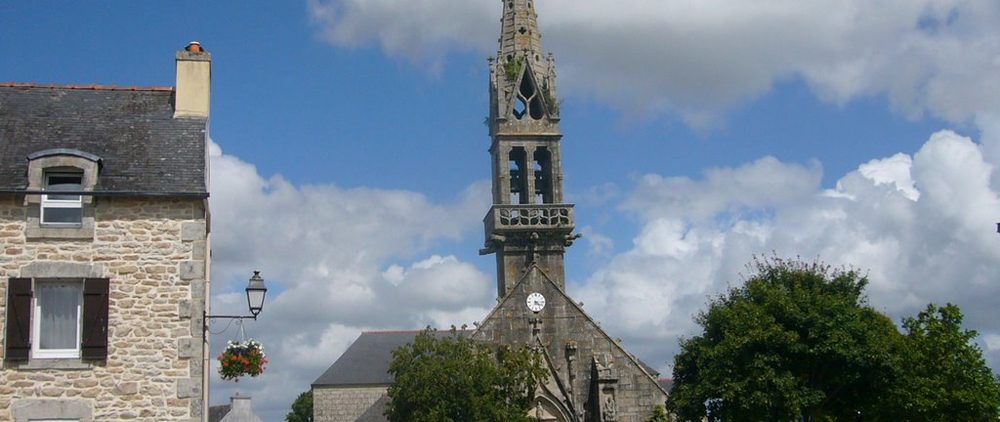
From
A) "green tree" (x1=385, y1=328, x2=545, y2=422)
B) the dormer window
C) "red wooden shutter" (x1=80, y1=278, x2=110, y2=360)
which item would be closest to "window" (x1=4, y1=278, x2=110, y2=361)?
"red wooden shutter" (x1=80, y1=278, x2=110, y2=360)

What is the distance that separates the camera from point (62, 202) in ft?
56.5

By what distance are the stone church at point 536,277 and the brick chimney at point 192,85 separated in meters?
14.8

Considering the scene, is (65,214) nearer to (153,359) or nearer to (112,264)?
(112,264)

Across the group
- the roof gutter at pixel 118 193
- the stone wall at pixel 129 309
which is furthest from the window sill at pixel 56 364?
the roof gutter at pixel 118 193

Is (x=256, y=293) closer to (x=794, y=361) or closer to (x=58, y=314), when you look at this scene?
(x=58, y=314)

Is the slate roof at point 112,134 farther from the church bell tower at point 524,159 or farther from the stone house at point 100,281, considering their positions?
the church bell tower at point 524,159

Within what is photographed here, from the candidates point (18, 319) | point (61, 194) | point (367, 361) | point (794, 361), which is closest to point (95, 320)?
point (18, 319)

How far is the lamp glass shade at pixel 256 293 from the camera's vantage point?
54.6ft

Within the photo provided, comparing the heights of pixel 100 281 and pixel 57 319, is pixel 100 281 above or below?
above

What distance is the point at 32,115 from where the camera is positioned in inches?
741

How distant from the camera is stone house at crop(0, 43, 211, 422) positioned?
1634cm

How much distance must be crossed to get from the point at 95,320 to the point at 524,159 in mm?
22745

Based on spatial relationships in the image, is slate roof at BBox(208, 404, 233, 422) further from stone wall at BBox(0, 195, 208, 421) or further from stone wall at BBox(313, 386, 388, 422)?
stone wall at BBox(0, 195, 208, 421)

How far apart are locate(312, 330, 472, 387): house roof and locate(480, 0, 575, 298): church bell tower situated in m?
10.2
